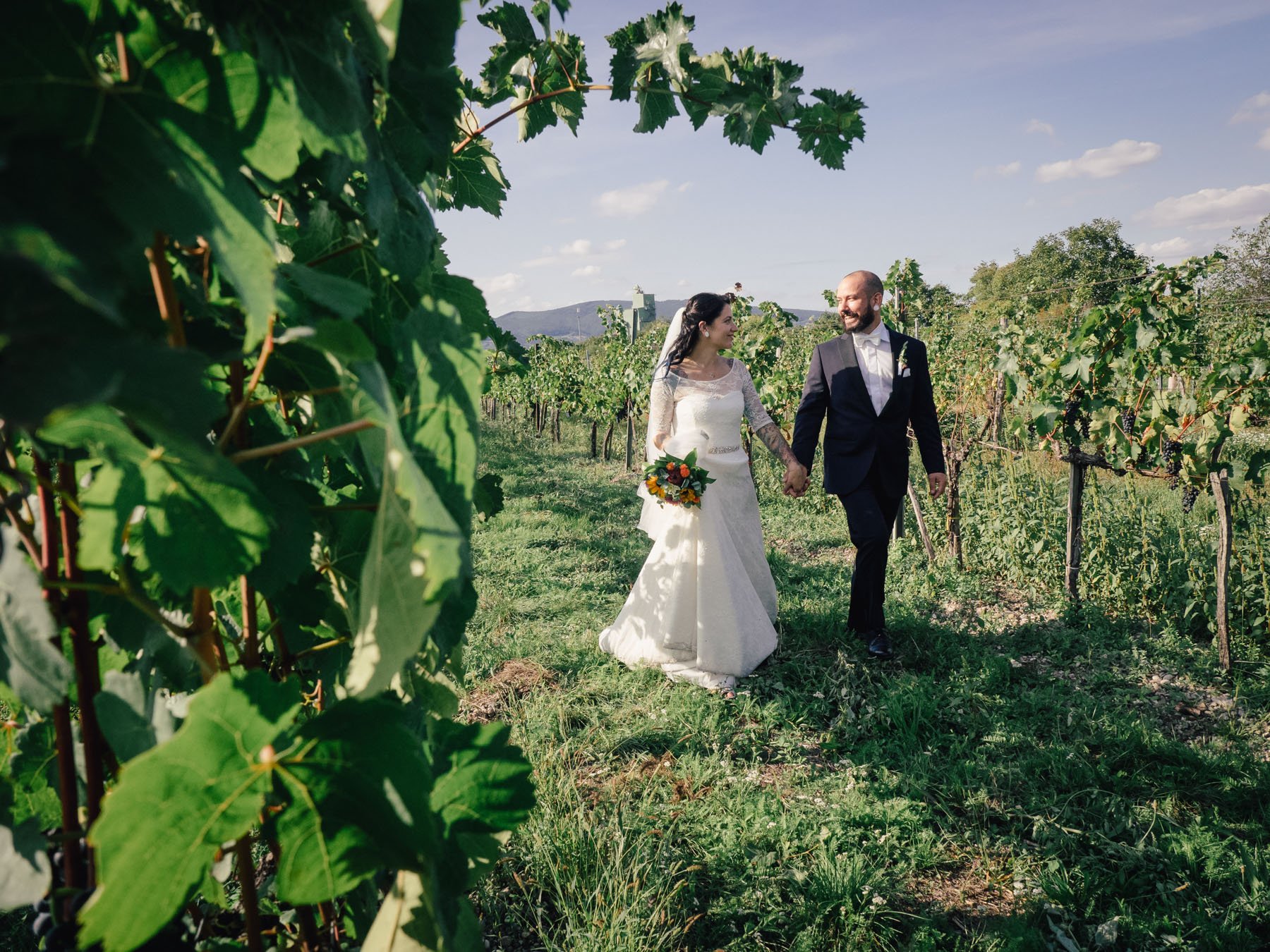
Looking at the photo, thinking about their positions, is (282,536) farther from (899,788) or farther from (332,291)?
(899,788)

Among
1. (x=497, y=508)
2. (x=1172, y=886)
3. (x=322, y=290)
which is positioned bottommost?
(x=1172, y=886)

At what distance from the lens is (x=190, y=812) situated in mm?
537

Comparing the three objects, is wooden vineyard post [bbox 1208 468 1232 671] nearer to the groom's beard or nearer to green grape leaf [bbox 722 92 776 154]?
the groom's beard

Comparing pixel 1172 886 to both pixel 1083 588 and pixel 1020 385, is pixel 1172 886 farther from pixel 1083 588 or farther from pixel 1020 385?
pixel 1020 385

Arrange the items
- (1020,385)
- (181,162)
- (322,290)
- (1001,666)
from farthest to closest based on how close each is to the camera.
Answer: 1. (1020,385)
2. (1001,666)
3. (322,290)
4. (181,162)

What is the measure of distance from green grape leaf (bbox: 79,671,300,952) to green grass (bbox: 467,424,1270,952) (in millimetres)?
2022

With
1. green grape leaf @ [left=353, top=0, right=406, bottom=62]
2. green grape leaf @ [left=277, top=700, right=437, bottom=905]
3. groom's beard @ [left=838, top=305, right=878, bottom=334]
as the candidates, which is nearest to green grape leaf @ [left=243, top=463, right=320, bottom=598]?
green grape leaf @ [left=277, top=700, right=437, bottom=905]

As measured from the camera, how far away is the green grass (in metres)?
2.51

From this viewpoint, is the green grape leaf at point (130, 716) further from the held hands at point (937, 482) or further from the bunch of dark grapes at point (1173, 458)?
the bunch of dark grapes at point (1173, 458)

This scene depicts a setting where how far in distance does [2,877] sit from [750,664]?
4296 mm

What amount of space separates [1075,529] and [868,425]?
1989 millimetres

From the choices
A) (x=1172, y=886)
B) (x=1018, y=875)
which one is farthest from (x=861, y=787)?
(x=1172, y=886)

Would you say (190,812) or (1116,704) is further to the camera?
(1116,704)

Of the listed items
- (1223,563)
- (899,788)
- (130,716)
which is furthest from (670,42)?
(1223,563)
